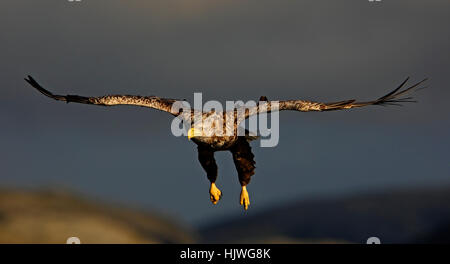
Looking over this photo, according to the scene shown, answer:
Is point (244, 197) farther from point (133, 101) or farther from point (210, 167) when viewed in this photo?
point (133, 101)

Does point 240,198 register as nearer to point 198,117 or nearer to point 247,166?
point 247,166

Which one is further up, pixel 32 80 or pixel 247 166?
pixel 32 80

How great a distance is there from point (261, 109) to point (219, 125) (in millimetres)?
1503

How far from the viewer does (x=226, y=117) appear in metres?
35.8

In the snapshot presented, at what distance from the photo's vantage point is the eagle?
35531 mm

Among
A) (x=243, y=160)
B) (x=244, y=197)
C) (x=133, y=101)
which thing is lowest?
Answer: (x=244, y=197)

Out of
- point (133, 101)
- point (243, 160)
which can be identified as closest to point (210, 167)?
point (243, 160)

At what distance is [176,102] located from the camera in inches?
1439

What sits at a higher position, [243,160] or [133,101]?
[133,101]

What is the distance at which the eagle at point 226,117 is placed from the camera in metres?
35.5

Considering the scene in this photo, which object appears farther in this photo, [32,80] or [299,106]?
[32,80]

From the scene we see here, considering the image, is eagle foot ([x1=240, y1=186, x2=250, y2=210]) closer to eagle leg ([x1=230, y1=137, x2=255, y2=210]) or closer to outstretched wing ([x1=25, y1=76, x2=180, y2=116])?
eagle leg ([x1=230, y1=137, x2=255, y2=210])

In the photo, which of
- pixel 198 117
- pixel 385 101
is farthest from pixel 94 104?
pixel 385 101

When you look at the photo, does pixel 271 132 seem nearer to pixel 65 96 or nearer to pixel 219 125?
pixel 219 125
